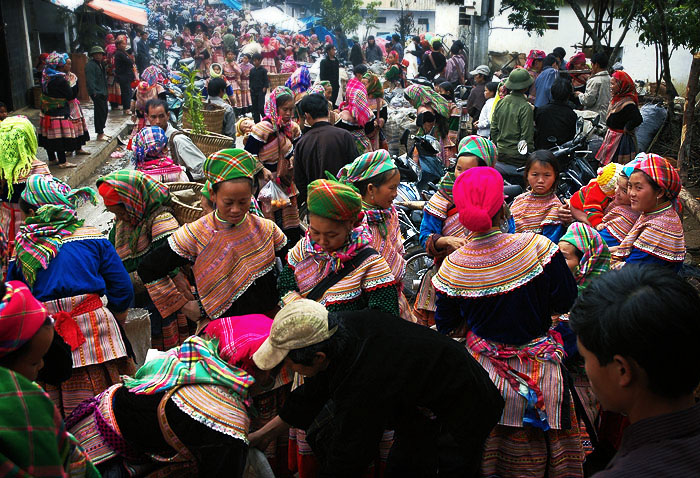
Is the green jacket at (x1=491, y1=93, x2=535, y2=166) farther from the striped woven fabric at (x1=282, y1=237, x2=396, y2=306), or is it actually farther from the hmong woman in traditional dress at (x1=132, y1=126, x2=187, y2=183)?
the striped woven fabric at (x1=282, y1=237, x2=396, y2=306)

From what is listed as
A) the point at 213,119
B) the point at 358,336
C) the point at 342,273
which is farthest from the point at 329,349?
the point at 213,119

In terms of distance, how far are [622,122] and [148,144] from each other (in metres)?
5.53

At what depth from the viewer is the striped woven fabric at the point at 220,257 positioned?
3625mm

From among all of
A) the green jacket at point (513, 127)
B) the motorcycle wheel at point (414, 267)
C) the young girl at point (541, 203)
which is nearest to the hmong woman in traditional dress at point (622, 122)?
the green jacket at point (513, 127)

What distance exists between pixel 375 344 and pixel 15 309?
1.23m

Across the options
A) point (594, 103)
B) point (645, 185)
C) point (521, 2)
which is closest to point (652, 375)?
point (645, 185)

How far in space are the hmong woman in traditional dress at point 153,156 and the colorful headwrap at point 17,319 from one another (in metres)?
3.79

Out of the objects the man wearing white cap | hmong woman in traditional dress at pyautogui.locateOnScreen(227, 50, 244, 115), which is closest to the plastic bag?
the man wearing white cap

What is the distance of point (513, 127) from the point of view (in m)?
7.86

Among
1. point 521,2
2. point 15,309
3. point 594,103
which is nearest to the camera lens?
point 15,309

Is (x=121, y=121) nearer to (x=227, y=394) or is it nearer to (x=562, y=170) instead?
(x=562, y=170)

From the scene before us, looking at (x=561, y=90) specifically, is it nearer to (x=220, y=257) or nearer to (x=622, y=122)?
(x=622, y=122)

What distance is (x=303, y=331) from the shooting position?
236cm

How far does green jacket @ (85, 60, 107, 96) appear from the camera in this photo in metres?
13.4
